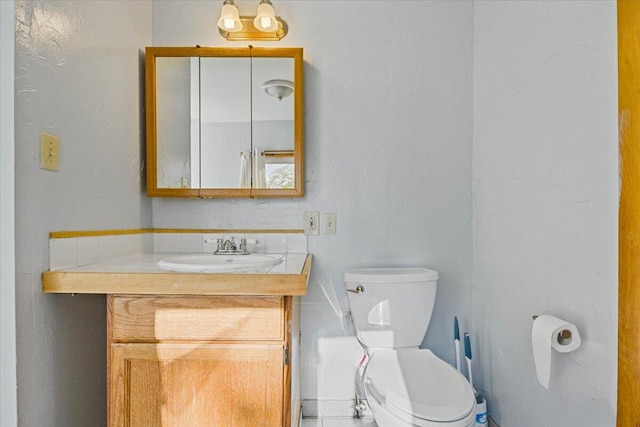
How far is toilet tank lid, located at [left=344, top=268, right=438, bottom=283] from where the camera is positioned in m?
1.51

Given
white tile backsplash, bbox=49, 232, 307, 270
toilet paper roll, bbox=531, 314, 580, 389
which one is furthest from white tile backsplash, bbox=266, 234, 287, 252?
toilet paper roll, bbox=531, 314, 580, 389

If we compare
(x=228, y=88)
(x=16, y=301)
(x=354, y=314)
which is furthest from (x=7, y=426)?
(x=228, y=88)

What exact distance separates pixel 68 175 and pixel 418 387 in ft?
4.40

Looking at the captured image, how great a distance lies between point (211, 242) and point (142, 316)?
2.12 ft

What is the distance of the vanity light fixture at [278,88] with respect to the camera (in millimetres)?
1628

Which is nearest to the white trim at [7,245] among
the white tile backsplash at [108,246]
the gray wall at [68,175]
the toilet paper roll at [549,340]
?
the gray wall at [68,175]

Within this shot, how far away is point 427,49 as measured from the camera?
67.3 inches

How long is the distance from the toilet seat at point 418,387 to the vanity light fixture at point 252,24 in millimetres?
1481

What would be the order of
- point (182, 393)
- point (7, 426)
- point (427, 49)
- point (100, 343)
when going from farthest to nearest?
1. point (427, 49)
2. point (100, 343)
3. point (182, 393)
4. point (7, 426)

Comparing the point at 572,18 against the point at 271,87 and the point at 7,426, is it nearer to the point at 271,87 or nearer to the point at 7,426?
the point at 271,87

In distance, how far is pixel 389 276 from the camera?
151cm

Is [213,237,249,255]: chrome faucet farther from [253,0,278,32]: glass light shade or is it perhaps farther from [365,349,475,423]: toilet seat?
[253,0,278,32]: glass light shade

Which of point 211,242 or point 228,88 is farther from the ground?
point 228,88

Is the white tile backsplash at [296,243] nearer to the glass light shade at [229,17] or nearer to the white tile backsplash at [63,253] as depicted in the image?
the white tile backsplash at [63,253]
